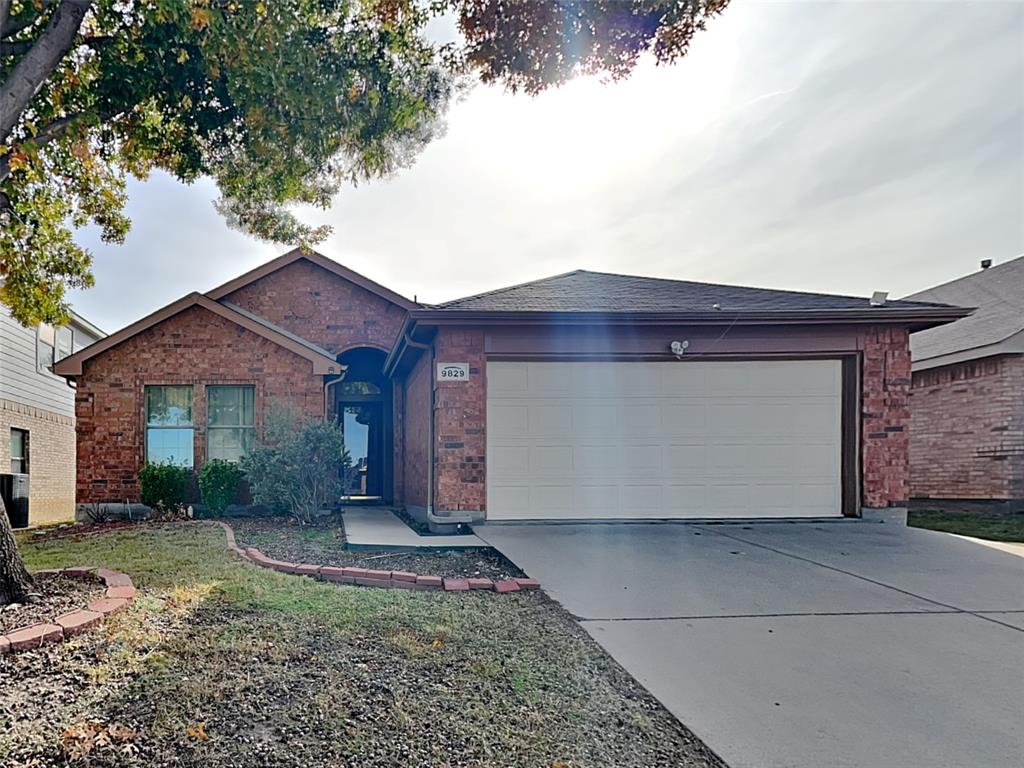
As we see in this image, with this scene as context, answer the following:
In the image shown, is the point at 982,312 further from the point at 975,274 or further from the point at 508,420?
the point at 508,420

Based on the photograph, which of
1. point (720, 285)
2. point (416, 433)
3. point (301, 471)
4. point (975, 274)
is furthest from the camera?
point (975, 274)

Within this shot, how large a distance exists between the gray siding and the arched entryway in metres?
6.41

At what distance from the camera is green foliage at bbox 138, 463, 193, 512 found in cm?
1098

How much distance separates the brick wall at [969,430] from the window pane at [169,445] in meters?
13.4

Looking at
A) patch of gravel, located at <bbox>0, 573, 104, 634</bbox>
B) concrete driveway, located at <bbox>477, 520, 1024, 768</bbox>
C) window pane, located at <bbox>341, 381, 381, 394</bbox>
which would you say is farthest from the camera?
window pane, located at <bbox>341, 381, 381, 394</bbox>

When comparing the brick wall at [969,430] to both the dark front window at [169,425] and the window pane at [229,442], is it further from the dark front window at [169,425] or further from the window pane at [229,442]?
the dark front window at [169,425]

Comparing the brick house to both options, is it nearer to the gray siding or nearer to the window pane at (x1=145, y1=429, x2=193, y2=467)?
the window pane at (x1=145, y1=429, x2=193, y2=467)

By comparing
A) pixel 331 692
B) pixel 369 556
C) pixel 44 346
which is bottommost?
pixel 369 556

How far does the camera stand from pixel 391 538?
723 centimetres

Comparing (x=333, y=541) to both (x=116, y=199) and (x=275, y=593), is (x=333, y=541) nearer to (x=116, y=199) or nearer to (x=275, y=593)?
(x=275, y=593)

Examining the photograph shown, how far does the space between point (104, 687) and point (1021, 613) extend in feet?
17.9

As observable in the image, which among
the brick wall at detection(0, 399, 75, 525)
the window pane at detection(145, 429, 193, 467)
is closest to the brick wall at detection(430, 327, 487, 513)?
the window pane at detection(145, 429, 193, 467)

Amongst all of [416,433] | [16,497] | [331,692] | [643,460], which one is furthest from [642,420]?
[16,497]

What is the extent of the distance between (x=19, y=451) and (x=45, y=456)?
1.61m
